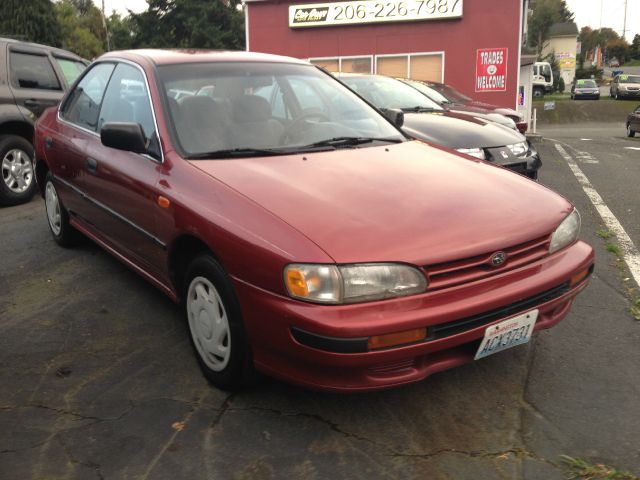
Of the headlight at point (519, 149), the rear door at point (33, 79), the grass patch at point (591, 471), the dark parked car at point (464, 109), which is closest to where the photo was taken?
the grass patch at point (591, 471)

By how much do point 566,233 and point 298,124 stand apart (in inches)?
62.3

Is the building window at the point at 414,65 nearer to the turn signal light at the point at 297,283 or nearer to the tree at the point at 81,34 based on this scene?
the turn signal light at the point at 297,283

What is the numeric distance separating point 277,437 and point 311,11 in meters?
19.1

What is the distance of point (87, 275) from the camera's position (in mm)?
4570

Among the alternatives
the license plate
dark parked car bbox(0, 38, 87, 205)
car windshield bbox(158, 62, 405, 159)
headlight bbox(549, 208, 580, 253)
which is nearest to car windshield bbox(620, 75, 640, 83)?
dark parked car bbox(0, 38, 87, 205)

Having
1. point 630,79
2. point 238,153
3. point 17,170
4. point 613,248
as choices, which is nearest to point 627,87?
point 630,79

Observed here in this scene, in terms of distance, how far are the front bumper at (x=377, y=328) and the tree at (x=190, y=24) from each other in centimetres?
3881

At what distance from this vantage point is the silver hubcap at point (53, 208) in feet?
16.6

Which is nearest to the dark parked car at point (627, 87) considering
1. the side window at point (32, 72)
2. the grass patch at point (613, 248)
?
the grass patch at point (613, 248)

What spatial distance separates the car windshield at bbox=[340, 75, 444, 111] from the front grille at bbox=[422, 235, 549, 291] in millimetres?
5039

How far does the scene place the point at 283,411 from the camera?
2.77m

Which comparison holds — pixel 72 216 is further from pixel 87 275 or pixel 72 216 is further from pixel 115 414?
pixel 115 414

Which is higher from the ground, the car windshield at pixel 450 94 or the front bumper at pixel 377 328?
the car windshield at pixel 450 94

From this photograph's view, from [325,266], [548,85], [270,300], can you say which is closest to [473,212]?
[325,266]
